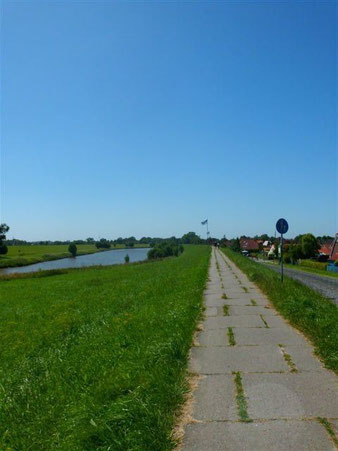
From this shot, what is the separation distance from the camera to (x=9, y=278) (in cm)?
3591

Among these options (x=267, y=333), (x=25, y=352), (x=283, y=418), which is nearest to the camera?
(x=283, y=418)

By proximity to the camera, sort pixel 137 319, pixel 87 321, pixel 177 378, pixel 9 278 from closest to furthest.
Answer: pixel 177 378 < pixel 137 319 < pixel 87 321 < pixel 9 278

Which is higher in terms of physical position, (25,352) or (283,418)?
(283,418)

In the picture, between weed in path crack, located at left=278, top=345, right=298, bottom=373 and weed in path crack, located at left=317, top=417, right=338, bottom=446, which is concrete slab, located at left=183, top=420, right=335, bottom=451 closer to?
weed in path crack, located at left=317, top=417, right=338, bottom=446

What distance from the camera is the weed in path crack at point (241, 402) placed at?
351cm

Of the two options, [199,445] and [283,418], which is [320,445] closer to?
[283,418]

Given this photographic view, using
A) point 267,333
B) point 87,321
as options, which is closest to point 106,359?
point 267,333

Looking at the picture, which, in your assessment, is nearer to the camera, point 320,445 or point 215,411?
point 320,445

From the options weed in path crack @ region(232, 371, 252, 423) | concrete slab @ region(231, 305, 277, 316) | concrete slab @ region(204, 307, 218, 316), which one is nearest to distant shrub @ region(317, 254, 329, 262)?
concrete slab @ region(231, 305, 277, 316)

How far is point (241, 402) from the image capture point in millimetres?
3852

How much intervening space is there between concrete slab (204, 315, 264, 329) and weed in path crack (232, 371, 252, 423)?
2940mm

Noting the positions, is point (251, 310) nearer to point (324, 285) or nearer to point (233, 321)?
point (233, 321)

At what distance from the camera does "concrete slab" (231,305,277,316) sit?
350 inches

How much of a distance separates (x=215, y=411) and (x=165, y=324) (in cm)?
344
